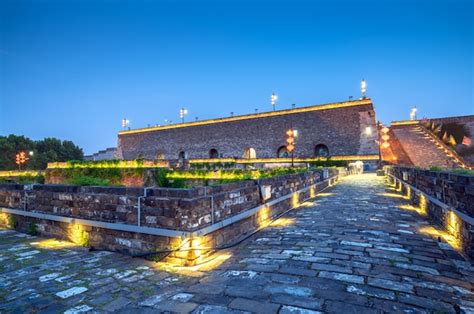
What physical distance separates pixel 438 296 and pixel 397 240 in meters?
1.98

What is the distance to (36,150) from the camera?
137 ft

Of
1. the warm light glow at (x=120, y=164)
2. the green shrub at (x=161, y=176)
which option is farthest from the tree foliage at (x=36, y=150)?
the green shrub at (x=161, y=176)

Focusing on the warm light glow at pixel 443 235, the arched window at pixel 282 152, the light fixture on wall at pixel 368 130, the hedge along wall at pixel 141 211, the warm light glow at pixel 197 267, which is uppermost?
the light fixture on wall at pixel 368 130

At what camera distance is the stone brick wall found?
2570 centimetres

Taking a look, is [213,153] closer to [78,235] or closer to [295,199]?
[295,199]

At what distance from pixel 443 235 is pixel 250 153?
93.1 ft

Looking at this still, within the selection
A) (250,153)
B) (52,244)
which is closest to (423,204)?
(52,244)

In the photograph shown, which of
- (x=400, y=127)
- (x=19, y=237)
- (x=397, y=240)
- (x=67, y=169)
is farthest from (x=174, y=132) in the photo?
(x=397, y=240)

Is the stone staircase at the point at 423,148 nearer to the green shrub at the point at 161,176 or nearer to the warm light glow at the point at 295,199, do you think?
the warm light glow at the point at 295,199

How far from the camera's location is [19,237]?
503 centimetres

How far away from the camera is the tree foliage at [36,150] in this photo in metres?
38.8

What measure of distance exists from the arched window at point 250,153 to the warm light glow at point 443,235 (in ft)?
86.2

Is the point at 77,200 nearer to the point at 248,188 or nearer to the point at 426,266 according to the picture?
the point at 248,188

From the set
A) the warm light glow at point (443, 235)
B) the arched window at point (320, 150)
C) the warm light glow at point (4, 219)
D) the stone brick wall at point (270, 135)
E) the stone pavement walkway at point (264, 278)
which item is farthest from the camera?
the arched window at point (320, 150)
